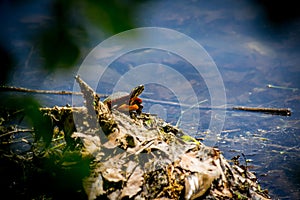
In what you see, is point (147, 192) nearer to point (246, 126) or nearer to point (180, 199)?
point (180, 199)

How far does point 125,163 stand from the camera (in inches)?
47.6

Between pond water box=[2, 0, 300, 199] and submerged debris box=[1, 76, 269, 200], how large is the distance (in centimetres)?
30

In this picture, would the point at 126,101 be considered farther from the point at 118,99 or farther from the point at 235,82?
the point at 235,82

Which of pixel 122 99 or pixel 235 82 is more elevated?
pixel 235 82

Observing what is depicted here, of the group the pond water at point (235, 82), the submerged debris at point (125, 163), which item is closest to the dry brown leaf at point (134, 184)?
the submerged debris at point (125, 163)

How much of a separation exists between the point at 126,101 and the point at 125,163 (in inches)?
33.3

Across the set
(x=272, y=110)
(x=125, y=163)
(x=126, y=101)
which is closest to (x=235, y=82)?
(x=272, y=110)

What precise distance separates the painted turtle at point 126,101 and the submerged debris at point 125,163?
0.43 m

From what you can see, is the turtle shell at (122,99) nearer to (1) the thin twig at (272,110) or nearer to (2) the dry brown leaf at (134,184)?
(2) the dry brown leaf at (134,184)

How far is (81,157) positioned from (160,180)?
1.46 feet

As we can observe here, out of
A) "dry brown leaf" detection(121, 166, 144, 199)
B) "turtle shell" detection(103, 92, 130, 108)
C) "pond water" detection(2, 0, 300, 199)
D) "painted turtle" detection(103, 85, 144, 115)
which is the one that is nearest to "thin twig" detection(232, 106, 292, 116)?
"pond water" detection(2, 0, 300, 199)

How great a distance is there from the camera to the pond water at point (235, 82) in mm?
558

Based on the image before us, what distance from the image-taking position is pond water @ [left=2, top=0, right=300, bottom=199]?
56cm

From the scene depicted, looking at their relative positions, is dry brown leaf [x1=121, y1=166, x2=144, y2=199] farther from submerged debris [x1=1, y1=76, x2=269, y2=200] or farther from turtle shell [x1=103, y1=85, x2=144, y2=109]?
turtle shell [x1=103, y1=85, x2=144, y2=109]
